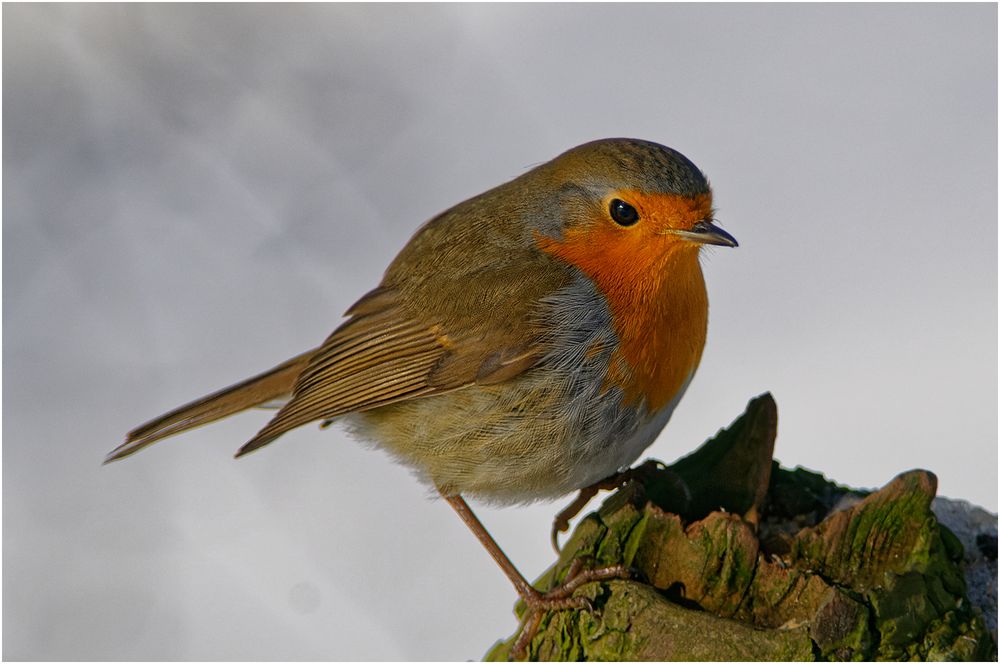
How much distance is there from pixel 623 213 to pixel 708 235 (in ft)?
0.89

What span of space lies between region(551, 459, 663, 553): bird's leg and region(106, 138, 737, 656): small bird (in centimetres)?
13

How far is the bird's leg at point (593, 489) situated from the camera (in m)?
3.18

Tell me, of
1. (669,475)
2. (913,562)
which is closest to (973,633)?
(913,562)

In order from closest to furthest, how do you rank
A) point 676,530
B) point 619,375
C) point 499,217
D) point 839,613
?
point 839,613 → point 676,530 → point 619,375 → point 499,217

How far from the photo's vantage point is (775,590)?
8.08ft

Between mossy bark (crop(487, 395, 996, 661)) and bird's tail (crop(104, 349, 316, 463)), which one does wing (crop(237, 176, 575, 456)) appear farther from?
mossy bark (crop(487, 395, 996, 661))

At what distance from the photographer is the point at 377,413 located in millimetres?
3293

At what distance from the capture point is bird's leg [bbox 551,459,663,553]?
10.4ft

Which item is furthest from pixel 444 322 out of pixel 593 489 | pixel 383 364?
pixel 593 489

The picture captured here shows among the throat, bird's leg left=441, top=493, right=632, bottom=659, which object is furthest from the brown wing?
bird's leg left=441, top=493, right=632, bottom=659

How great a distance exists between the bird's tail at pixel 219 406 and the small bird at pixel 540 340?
0.23m

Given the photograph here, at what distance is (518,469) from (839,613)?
1.01m

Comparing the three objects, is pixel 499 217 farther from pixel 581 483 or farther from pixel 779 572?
pixel 779 572

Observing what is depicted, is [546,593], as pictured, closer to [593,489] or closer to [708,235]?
[593,489]
